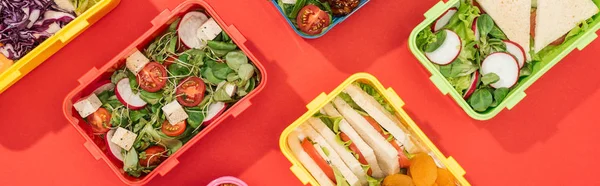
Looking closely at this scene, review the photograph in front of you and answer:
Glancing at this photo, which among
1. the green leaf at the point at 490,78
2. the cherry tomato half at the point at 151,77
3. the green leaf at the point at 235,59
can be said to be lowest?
the green leaf at the point at 490,78

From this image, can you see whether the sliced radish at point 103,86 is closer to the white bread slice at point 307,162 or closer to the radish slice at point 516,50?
the white bread slice at point 307,162

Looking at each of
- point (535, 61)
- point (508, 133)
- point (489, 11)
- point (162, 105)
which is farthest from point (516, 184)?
point (162, 105)

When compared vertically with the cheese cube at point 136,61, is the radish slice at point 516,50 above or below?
below

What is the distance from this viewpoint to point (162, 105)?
1.82 metres

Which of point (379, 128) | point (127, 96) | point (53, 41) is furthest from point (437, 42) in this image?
point (53, 41)

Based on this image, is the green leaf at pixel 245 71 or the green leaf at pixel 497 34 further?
the green leaf at pixel 497 34

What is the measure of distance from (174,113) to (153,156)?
128 mm

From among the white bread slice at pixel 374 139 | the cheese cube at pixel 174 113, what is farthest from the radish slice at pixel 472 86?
the cheese cube at pixel 174 113

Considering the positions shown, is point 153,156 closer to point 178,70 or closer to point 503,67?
point 178,70

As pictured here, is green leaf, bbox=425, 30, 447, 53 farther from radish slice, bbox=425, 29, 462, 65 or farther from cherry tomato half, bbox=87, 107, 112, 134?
cherry tomato half, bbox=87, 107, 112, 134

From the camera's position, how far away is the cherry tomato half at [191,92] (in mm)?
1793

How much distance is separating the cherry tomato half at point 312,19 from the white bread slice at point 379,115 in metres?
0.18

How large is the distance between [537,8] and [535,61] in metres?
0.15

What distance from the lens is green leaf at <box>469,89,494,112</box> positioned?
71.9 inches
